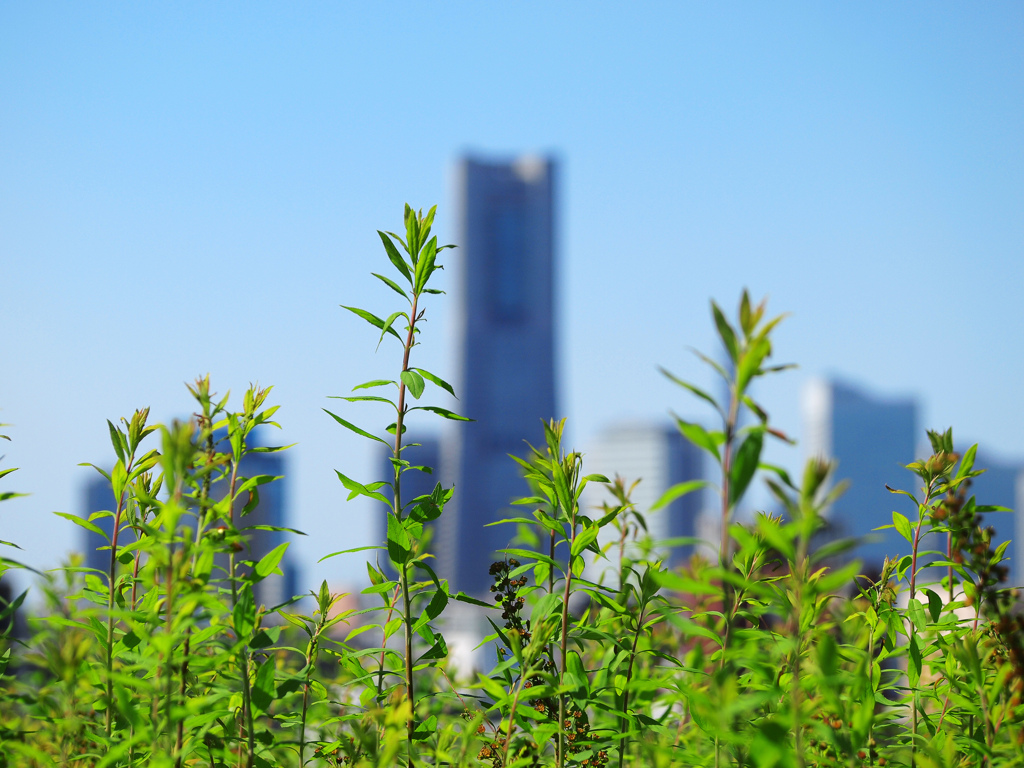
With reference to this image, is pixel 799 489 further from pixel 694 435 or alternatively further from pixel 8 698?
pixel 8 698

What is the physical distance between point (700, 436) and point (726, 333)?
181 mm

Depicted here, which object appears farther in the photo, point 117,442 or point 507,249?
point 507,249

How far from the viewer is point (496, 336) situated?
176375 millimetres

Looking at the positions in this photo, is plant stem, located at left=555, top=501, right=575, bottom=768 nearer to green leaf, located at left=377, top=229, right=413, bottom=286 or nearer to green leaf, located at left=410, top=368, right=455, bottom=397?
green leaf, located at left=410, top=368, right=455, bottom=397

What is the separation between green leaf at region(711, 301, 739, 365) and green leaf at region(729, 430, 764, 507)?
17 cm

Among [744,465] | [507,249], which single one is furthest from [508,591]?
[507,249]

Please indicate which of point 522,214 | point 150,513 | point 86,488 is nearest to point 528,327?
point 522,214

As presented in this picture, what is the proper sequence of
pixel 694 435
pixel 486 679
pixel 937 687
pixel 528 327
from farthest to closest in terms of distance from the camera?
pixel 528 327 → pixel 937 687 → pixel 486 679 → pixel 694 435

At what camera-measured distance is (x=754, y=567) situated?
2.12 m

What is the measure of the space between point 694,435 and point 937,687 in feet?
4.57

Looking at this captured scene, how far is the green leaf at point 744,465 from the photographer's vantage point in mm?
1110

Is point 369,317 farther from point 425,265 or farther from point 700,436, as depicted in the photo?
point 700,436

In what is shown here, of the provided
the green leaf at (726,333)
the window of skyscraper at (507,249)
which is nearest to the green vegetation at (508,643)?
the green leaf at (726,333)

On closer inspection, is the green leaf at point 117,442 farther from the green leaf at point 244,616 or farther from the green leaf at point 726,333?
the green leaf at point 726,333
